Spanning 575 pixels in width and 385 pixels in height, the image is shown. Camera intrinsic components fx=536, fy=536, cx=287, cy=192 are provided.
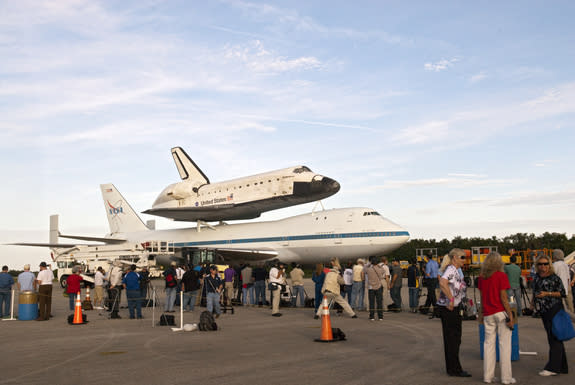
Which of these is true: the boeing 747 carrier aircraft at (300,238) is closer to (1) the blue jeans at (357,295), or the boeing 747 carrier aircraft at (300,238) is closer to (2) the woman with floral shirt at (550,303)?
(1) the blue jeans at (357,295)

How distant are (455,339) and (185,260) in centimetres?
3119

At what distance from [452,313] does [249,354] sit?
150 inches

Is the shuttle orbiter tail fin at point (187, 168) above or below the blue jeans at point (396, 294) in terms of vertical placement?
above

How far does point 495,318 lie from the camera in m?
7.37

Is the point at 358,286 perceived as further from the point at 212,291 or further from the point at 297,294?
the point at 212,291

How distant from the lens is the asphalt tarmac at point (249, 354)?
25.5ft

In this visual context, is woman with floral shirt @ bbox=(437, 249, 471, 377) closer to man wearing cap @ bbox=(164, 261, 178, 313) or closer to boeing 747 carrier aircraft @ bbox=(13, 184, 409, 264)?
man wearing cap @ bbox=(164, 261, 178, 313)

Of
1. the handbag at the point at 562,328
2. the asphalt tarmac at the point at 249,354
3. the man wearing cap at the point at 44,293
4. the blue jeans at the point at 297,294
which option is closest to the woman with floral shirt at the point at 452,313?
the asphalt tarmac at the point at 249,354

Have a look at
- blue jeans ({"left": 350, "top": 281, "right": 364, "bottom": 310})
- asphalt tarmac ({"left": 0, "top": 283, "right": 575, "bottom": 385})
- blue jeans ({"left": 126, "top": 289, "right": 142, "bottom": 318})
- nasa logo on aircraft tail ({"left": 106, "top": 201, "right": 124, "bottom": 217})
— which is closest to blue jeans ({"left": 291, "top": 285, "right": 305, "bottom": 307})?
blue jeans ({"left": 350, "top": 281, "right": 364, "bottom": 310})

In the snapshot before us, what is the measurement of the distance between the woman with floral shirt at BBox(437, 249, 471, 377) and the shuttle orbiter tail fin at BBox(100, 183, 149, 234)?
41.7 metres

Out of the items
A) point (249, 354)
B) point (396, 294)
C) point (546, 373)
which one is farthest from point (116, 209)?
point (546, 373)

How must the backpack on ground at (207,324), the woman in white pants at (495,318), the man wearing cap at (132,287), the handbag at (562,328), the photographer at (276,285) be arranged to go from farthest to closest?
1. the photographer at (276,285)
2. the man wearing cap at (132,287)
3. the backpack on ground at (207,324)
4. the handbag at (562,328)
5. the woman in white pants at (495,318)

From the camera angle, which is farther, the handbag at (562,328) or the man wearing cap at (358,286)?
the man wearing cap at (358,286)

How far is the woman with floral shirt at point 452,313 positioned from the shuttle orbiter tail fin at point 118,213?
137 feet
